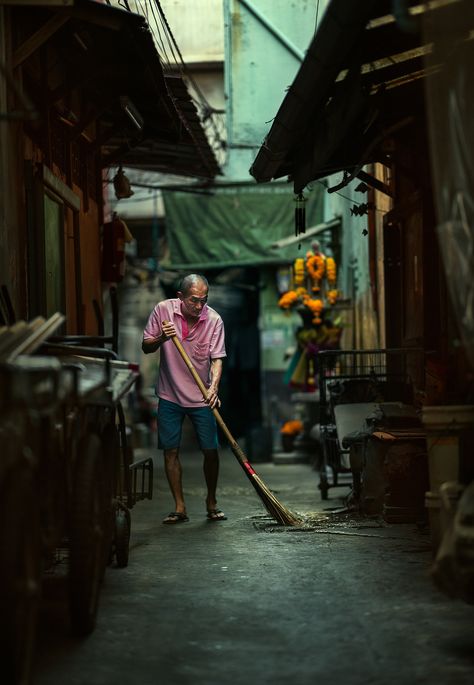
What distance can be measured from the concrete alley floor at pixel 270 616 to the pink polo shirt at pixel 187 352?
1371 millimetres

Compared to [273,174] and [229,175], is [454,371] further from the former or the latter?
[229,175]

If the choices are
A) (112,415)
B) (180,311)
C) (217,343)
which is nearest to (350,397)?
(217,343)

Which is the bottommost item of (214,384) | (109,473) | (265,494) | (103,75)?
(265,494)

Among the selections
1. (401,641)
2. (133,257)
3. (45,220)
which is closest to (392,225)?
(45,220)

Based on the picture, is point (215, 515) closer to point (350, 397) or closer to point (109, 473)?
point (350, 397)

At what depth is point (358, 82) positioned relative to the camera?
8664 millimetres

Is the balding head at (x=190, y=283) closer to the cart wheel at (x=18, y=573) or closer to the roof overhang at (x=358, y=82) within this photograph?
the roof overhang at (x=358, y=82)

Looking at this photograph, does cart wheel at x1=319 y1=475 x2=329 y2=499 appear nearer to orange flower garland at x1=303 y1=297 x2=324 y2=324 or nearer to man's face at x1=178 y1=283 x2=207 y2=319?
man's face at x1=178 y1=283 x2=207 y2=319

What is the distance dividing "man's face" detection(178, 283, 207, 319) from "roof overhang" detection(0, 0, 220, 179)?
2.01 m

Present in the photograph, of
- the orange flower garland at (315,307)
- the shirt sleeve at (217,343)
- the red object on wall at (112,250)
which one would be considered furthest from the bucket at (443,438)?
the orange flower garland at (315,307)

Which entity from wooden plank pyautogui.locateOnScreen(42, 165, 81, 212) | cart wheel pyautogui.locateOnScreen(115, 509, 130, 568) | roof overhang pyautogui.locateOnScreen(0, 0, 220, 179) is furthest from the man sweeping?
cart wheel pyautogui.locateOnScreen(115, 509, 130, 568)

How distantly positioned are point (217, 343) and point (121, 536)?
3284 millimetres

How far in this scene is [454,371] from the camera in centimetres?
880

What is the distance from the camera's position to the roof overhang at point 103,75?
27.7 feet
